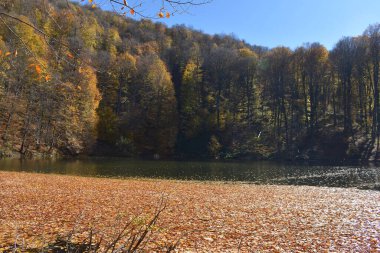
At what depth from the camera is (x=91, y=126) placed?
5256 centimetres

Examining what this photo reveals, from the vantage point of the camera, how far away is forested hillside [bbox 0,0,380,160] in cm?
4706

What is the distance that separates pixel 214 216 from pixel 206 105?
51541mm

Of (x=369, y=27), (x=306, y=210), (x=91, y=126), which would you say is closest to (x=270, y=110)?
(x=369, y=27)

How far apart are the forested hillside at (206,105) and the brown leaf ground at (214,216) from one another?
31604mm

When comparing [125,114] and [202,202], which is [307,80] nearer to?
[125,114]

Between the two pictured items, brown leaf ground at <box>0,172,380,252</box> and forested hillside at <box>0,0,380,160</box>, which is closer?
brown leaf ground at <box>0,172,380,252</box>

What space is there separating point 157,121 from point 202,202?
45800mm

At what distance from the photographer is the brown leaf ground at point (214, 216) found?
8375 mm

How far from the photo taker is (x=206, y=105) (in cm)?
6253

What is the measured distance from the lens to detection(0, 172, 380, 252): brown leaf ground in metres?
8.38

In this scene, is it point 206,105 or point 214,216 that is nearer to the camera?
Answer: point 214,216

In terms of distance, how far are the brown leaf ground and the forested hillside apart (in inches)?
1244

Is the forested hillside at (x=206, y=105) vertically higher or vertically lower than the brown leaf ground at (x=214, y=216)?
higher

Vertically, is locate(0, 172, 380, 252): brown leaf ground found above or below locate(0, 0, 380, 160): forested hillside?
below
